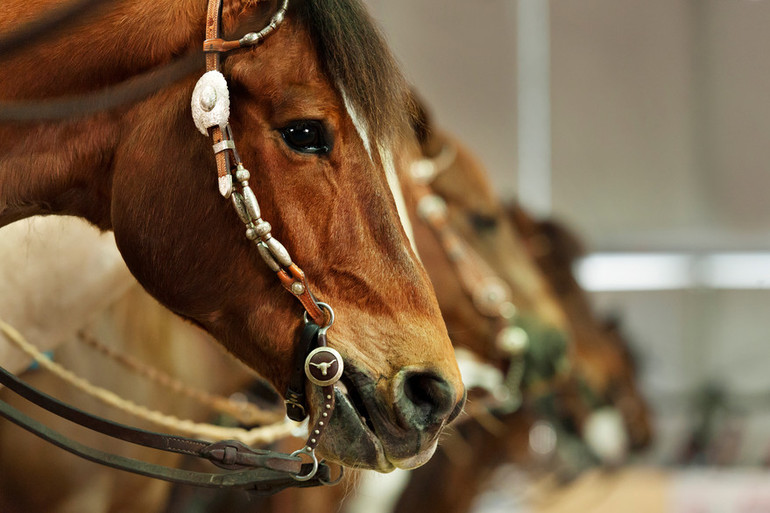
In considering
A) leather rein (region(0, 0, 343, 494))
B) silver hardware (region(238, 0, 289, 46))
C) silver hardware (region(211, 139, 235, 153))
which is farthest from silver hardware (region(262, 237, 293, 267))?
silver hardware (region(238, 0, 289, 46))

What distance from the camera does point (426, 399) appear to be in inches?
33.5

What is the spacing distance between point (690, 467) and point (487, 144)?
202cm

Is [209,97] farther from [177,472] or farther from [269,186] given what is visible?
[177,472]

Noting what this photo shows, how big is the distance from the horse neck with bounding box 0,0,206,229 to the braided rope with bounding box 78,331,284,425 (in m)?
0.49

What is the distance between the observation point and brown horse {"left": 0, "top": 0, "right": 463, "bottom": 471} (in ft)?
2.76

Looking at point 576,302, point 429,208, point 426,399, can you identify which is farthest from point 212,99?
point 576,302

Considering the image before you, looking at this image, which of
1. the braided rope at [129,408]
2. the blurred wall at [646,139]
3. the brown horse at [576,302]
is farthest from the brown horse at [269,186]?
the blurred wall at [646,139]

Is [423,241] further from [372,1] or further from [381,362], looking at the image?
[372,1]

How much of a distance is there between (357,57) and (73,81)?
310 mm

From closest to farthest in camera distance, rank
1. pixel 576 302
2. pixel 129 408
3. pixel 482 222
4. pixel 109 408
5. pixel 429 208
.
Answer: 1. pixel 129 408
2. pixel 109 408
3. pixel 429 208
4. pixel 482 222
5. pixel 576 302

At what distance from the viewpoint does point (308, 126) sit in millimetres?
855

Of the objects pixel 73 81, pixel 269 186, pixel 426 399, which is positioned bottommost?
pixel 426 399

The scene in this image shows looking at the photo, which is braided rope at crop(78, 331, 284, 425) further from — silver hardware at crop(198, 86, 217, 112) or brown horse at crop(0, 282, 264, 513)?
silver hardware at crop(198, 86, 217, 112)

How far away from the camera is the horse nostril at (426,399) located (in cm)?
83
